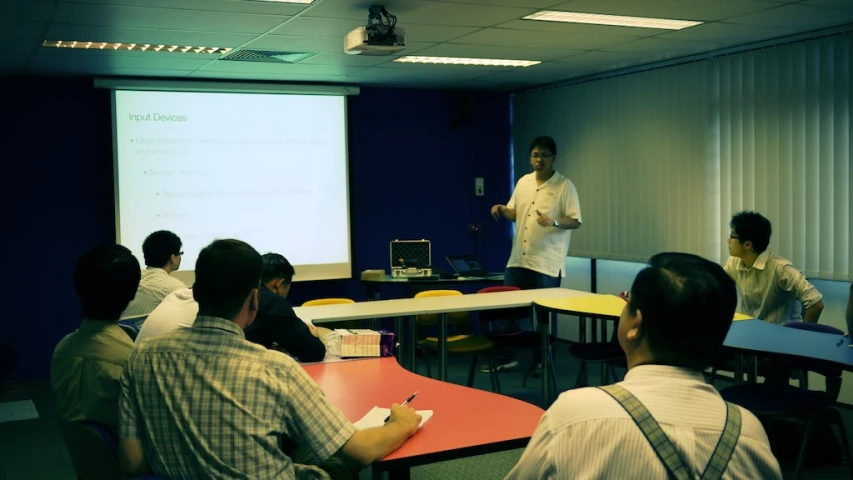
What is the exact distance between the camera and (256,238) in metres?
7.76

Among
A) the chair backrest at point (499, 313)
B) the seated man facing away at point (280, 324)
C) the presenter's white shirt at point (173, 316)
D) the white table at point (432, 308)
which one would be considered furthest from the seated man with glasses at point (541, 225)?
the presenter's white shirt at point (173, 316)

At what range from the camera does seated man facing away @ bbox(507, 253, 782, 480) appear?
143 centimetres

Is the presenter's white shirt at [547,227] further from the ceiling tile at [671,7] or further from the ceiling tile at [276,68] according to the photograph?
the ceiling tile at [671,7]

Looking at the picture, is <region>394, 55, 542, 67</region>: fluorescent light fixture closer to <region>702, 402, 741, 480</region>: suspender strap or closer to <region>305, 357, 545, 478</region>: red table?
<region>305, 357, 545, 478</region>: red table

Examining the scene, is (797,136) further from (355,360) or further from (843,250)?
(355,360)

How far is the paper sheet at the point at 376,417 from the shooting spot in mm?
2717

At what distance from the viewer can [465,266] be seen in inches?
303

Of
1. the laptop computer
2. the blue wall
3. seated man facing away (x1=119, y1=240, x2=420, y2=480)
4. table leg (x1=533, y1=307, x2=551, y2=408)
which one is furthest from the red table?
the blue wall

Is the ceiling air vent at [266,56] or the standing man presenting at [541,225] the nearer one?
the ceiling air vent at [266,56]

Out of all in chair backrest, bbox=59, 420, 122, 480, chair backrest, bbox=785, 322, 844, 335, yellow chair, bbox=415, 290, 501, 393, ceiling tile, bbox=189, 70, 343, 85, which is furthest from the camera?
ceiling tile, bbox=189, 70, 343, 85

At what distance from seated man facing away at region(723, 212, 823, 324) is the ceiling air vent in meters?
3.35

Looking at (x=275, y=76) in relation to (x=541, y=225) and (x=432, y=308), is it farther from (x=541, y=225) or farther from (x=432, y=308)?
(x=432, y=308)

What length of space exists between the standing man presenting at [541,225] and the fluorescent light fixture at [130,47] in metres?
2.56

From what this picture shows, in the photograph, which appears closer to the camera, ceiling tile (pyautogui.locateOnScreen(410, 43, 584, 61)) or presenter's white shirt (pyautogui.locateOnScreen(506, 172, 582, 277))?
ceiling tile (pyautogui.locateOnScreen(410, 43, 584, 61))
